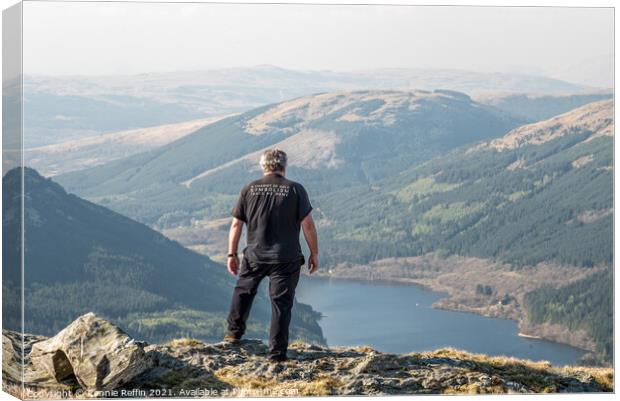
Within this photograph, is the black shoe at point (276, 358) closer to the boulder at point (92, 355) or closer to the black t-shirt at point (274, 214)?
the black t-shirt at point (274, 214)

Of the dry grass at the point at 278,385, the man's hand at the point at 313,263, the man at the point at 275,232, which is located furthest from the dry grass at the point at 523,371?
the man at the point at 275,232

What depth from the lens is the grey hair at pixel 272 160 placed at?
707 inches

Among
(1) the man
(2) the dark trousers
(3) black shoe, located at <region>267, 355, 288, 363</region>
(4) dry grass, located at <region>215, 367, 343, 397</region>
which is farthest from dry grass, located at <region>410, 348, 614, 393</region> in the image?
(1) the man

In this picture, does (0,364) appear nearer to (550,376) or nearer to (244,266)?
(244,266)

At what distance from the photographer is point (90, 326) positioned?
1697cm

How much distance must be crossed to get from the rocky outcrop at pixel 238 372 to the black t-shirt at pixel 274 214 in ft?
6.41

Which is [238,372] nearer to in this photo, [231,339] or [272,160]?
[231,339]

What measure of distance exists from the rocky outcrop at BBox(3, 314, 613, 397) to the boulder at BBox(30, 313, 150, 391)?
0.01m

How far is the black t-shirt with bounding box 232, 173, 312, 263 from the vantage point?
58.4ft

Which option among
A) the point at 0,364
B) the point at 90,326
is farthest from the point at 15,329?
the point at 90,326

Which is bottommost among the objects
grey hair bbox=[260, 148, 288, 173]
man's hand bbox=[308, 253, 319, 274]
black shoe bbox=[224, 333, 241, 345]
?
black shoe bbox=[224, 333, 241, 345]

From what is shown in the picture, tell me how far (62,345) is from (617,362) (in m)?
9.93

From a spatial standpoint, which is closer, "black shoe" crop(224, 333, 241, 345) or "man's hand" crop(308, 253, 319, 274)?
"man's hand" crop(308, 253, 319, 274)

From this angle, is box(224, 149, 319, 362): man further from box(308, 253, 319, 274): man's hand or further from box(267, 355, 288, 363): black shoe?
box(267, 355, 288, 363): black shoe
